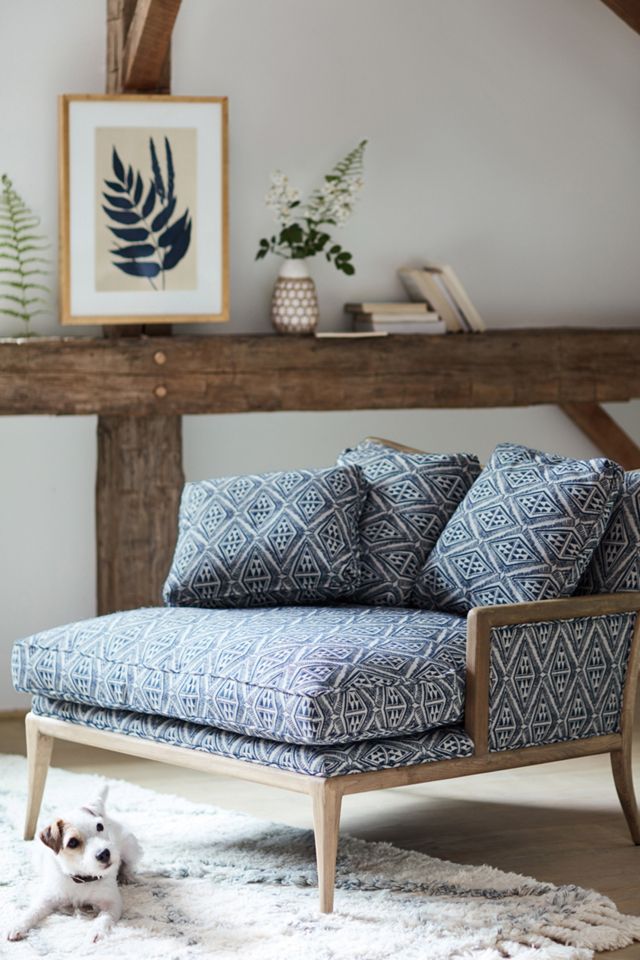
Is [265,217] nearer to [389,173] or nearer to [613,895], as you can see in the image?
[389,173]

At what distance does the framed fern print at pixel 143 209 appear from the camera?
179 inches

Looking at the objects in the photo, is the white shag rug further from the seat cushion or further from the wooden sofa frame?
the seat cushion

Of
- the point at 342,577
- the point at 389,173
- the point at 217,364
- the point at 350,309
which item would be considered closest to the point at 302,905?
the point at 342,577

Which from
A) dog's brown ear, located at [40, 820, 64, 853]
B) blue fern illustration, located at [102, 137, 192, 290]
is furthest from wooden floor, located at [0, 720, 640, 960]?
blue fern illustration, located at [102, 137, 192, 290]

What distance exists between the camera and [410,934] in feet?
9.05

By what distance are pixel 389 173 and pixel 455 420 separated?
2.92ft

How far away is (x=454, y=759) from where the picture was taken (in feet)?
10.1

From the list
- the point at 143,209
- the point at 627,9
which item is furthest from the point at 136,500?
the point at 627,9

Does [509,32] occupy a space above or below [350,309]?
above

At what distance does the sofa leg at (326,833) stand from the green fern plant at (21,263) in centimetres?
220

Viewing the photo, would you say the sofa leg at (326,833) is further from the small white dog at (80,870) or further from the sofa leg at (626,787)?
the sofa leg at (626,787)

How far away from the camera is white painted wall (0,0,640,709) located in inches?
186

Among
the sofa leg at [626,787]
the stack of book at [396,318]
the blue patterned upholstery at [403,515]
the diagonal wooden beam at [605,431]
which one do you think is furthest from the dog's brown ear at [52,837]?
the diagonal wooden beam at [605,431]

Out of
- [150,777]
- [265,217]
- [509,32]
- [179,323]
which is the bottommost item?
[150,777]
